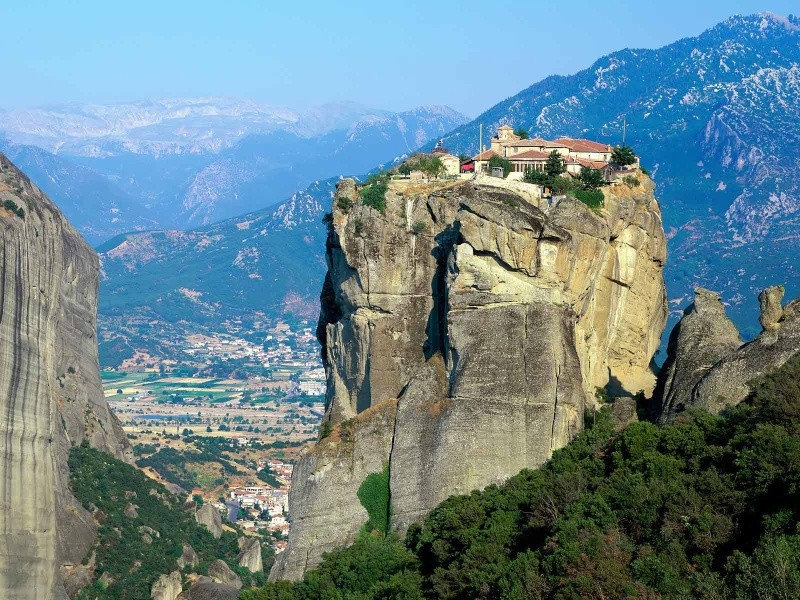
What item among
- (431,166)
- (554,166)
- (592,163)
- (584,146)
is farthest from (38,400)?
(554,166)

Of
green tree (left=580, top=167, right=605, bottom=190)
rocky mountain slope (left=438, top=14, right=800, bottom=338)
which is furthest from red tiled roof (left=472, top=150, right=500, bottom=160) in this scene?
rocky mountain slope (left=438, top=14, right=800, bottom=338)

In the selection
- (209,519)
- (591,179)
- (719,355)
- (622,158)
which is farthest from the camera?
(209,519)

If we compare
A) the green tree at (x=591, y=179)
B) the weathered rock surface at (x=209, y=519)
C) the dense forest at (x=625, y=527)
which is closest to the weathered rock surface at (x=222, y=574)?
the weathered rock surface at (x=209, y=519)

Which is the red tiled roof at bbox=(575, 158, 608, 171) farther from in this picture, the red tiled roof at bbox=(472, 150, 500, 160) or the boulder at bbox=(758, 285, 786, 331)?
the boulder at bbox=(758, 285, 786, 331)

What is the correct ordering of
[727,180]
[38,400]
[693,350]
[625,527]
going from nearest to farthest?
1. [625,527]
2. [693,350]
3. [38,400]
4. [727,180]

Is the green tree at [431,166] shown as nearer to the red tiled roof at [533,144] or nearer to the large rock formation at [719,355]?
the red tiled roof at [533,144]

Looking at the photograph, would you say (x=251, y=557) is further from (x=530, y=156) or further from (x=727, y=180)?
(x=727, y=180)

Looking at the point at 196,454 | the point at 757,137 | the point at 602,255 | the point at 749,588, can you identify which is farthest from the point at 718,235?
the point at 749,588
